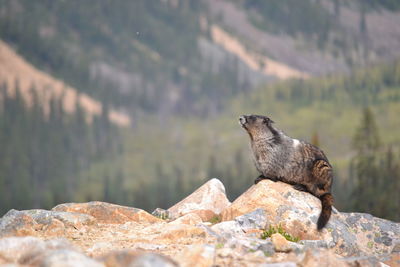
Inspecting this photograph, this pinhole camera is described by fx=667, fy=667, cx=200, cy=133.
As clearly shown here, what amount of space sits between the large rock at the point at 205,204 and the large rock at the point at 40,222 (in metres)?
4.08

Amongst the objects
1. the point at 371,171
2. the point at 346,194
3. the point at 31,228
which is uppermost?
the point at 31,228

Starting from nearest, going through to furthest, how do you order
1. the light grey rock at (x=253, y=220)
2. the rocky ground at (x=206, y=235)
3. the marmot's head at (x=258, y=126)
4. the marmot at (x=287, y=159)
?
the rocky ground at (x=206, y=235), the light grey rock at (x=253, y=220), the marmot at (x=287, y=159), the marmot's head at (x=258, y=126)

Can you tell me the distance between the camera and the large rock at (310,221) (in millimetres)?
21641

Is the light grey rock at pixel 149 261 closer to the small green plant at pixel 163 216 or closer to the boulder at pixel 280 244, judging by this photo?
the boulder at pixel 280 244

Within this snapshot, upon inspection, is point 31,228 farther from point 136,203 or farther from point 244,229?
point 136,203

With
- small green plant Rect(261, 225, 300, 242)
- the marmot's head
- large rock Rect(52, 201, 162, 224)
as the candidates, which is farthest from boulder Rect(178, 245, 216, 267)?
the marmot's head

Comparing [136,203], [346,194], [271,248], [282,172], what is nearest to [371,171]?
[346,194]

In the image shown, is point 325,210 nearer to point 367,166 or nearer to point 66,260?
point 66,260

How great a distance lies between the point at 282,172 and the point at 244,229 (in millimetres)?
4726

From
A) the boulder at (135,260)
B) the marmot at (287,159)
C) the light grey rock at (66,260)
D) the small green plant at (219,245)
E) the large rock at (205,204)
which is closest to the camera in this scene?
the light grey rock at (66,260)

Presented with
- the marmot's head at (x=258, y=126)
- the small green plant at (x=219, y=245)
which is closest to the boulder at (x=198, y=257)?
the small green plant at (x=219, y=245)

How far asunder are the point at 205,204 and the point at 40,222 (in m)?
6.36

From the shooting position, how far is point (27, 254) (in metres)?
15.3

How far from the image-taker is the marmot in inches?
961
